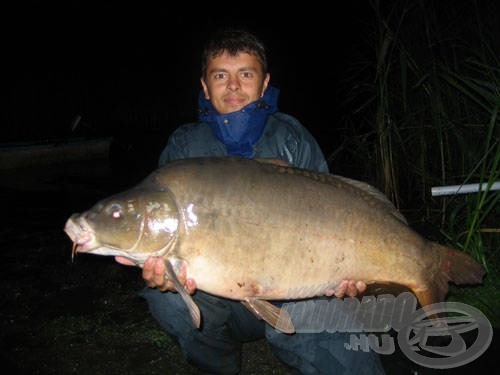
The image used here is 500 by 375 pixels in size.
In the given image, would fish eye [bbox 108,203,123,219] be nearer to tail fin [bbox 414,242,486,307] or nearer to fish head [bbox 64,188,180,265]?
fish head [bbox 64,188,180,265]

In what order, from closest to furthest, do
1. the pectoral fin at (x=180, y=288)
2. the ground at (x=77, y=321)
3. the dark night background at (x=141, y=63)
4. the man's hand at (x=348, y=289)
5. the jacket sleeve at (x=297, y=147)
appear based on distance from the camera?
1. the pectoral fin at (x=180, y=288)
2. the man's hand at (x=348, y=289)
3. the ground at (x=77, y=321)
4. the jacket sleeve at (x=297, y=147)
5. the dark night background at (x=141, y=63)

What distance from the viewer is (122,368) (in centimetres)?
241

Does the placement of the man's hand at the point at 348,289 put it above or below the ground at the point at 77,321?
above

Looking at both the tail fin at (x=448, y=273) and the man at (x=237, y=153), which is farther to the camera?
the man at (x=237, y=153)

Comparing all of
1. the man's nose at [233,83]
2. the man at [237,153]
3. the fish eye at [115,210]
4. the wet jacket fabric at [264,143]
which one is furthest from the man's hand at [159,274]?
the man's nose at [233,83]

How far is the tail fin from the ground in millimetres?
399

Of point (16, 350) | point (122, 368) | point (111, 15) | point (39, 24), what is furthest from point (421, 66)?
point (111, 15)

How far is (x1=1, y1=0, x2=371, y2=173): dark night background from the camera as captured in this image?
44.3 feet

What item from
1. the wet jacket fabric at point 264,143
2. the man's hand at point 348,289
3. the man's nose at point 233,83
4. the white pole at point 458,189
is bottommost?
the man's hand at point 348,289

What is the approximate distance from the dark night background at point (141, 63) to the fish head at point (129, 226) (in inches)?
174

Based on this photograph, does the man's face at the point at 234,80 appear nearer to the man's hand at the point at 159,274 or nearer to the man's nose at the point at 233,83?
the man's nose at the point at 233,83

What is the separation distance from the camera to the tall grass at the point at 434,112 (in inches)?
126

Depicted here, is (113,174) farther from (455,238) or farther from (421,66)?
(455,238)

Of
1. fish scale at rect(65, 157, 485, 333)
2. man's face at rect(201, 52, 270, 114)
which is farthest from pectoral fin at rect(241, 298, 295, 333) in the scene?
man's face at rect(201, 52, 270, 114)
